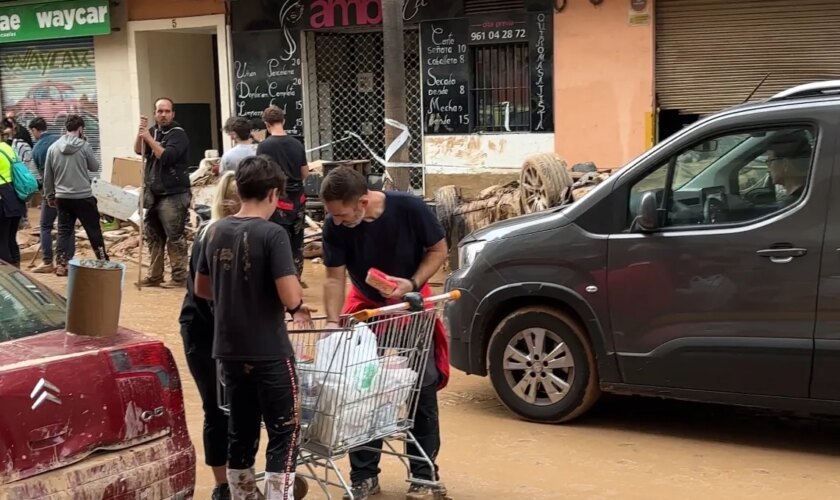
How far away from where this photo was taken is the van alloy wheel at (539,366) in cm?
607

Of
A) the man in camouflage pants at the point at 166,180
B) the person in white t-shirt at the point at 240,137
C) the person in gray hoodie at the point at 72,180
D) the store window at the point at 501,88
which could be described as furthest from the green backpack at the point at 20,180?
the store window at the point at 501,88

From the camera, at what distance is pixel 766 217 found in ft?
17.7

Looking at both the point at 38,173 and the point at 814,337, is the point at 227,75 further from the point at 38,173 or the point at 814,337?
the point at 814,337

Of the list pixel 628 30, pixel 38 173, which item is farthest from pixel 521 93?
pixel 38 173

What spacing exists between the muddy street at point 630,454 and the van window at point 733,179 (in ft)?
4.29

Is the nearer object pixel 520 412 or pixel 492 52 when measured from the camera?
pixel 520 412

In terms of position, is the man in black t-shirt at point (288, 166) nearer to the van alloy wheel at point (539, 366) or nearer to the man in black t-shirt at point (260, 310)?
the van alloy wheel at point (539, 366)

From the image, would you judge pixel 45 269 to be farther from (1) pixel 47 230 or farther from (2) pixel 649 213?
(2) pixel 649 213

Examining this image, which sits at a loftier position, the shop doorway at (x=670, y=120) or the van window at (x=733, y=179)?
the shop doorway at (x=670, y=120)

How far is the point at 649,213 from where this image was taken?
5641 millimetres

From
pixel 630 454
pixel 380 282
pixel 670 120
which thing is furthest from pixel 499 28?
pixel 380 282

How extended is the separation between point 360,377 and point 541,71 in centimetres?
992

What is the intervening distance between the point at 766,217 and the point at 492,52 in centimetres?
906

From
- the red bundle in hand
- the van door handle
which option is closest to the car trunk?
the red bundle in hand
